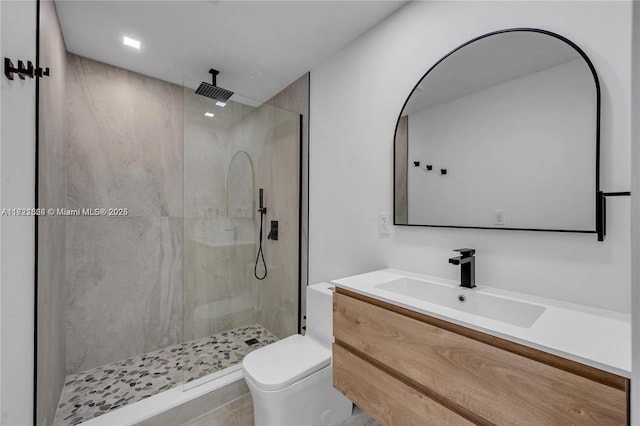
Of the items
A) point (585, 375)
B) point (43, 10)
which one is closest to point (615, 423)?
point (585, 375)

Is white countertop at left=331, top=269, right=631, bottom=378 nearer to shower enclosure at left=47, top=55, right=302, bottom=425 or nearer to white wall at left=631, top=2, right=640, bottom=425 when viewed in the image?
white wall at left=631, top=2, right=640, bottom=425

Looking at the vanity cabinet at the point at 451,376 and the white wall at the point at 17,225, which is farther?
the white wall at the point at 17,225

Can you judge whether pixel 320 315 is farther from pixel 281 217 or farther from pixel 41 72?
pixel 41 72

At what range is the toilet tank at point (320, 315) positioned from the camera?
170 cm

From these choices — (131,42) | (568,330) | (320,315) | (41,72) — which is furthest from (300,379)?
(131,42)

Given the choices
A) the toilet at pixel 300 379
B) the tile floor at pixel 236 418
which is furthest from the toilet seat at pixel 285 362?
the tile floor at pixel 236 418

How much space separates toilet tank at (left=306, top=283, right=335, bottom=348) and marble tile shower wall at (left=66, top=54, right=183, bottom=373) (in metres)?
1.40

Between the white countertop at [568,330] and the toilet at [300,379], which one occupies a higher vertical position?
the white countertop at [568,330]

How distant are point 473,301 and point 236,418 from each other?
1550 mm

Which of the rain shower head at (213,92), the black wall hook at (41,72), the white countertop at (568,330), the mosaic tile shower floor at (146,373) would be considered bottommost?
the mosaic tile shower floor at (146,373)

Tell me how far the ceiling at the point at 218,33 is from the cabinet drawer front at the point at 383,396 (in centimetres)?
189

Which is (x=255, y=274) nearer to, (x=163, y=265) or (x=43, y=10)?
(x=163, y=265)

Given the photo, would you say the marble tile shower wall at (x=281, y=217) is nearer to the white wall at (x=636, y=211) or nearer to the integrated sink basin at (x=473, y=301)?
the integrated sink basin at (x=473, y=301)

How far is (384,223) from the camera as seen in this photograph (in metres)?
1.66
